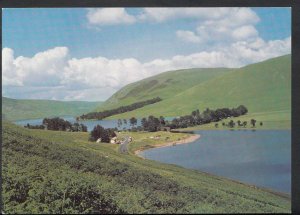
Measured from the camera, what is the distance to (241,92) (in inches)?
461

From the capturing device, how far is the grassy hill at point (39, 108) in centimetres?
1145

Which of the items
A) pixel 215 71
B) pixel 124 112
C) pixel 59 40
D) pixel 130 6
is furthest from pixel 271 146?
pixel 59 40

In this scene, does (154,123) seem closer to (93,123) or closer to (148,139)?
(148,139)

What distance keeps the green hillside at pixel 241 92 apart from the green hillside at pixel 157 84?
10 centimetres

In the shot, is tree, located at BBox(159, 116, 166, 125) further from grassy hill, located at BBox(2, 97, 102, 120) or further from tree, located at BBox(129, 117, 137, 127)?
grassy hill, located at BBox(2, 97, 102, 120)

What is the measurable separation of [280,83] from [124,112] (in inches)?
133

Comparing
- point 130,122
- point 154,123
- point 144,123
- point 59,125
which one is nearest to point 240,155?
point 154,123

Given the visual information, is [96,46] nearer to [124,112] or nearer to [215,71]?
[124,112]

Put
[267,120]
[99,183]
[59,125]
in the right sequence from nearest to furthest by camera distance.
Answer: [99,183], [267,120], [59,125]

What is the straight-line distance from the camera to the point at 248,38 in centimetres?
1138

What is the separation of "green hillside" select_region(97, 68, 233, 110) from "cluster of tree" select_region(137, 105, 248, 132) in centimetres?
58

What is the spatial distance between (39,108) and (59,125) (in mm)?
553

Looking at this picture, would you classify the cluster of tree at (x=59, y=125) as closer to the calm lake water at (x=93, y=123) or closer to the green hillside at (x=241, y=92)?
the calm lake water at (x=93, y=123)

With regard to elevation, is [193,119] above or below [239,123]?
above
